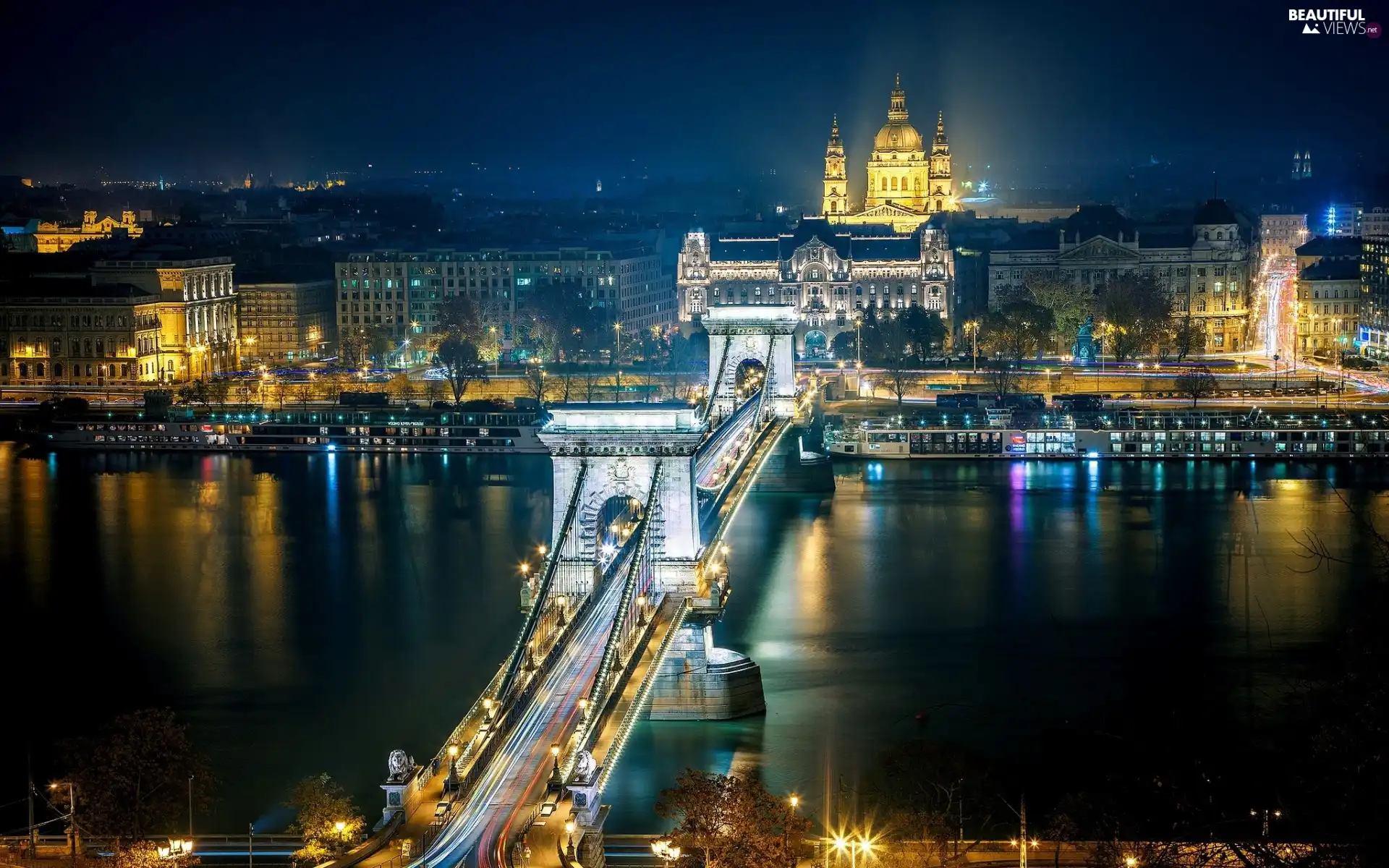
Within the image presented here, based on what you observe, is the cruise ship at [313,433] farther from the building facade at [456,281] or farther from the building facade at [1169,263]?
the building facade at [1169,263]

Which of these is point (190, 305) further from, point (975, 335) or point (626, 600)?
point (626, 600)

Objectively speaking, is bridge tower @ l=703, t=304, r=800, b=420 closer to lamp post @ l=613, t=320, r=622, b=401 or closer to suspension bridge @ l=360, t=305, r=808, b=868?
suspension bridge @ l=360, t=305, r=808, b=868

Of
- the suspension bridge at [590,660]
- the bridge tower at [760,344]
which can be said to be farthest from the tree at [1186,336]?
the suspension bridge at [590,660]

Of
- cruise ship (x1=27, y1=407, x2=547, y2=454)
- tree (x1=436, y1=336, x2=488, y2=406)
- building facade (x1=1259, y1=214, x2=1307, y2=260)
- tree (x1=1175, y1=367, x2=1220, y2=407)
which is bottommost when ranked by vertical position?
cruise ship (x1=27, y1=407, x2=547, y2=454)

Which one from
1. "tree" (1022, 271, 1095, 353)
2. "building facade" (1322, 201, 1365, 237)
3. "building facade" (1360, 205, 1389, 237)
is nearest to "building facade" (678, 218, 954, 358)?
"tree" (1022, 271, 1095, 353)

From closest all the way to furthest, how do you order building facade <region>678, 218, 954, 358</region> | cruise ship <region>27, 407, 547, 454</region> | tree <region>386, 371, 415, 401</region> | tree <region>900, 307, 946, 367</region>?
1. cruise ship <region>27, 407, 547, 454</region>
2. tree <region>386, 371, 415, 401</region>
3. tree <region>900, 307, 946, 367</region>
4. building facade <region>678, 218, 954, 358</region>
